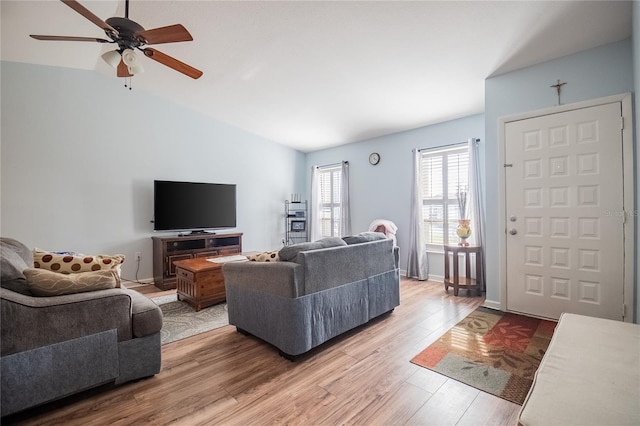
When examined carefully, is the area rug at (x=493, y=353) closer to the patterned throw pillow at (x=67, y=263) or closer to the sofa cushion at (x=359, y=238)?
the sofa cushion at (x=359, y=238)

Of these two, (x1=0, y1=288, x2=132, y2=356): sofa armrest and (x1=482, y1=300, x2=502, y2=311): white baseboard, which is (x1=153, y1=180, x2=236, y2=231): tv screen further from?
(x1=482, y1=300, x2=502, y2=311): white baseboard

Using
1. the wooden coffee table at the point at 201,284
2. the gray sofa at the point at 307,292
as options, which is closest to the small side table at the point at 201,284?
the wooden coffee table at the point at 201,284

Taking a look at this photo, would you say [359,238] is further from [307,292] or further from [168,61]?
[168,61]

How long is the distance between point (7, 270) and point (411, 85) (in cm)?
400

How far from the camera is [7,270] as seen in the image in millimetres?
1590

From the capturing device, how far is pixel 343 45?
9.61ft

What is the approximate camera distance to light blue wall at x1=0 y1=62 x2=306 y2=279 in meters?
3.53

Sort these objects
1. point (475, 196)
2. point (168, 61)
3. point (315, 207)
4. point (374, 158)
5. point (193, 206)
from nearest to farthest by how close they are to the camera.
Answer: point (168, 61) < point (475, 196) < point (193, 206) < point (374, 158) < point (315, 207)

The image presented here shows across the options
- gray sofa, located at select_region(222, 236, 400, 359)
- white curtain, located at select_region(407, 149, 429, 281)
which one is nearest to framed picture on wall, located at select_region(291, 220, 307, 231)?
white curtain, located at select_region(407, 149, 429, 281)

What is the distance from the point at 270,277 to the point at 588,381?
5.97 ft

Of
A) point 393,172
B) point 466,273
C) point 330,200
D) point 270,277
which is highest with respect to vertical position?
point 393,172

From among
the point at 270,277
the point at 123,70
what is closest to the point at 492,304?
the point at 270,277

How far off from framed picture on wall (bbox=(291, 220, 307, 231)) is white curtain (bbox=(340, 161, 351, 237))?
3.21 feet

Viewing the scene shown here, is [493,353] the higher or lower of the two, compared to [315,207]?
lower
